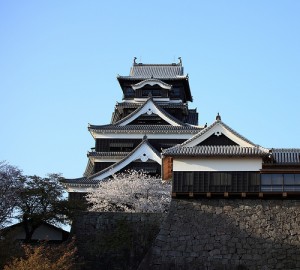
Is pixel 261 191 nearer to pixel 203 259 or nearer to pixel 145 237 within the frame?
pixel 203 259

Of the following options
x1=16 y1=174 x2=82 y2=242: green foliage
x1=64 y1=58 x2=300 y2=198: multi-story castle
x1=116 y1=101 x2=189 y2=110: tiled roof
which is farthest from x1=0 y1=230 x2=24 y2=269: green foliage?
x1=116 y1=101 x2=189 y2=110: tiled roof

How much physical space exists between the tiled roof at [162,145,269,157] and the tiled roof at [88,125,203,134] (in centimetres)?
1004

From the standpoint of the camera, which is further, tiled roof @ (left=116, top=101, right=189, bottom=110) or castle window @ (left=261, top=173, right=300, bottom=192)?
tiled roof @ (left=116, top=101, right=189, bottom=110)

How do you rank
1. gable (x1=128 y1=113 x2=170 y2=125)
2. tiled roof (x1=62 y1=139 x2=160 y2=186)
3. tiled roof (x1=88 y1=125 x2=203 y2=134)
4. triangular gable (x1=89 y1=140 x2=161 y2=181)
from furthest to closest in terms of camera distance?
gable (x1=128 y1=113 x2=170 y2=125) → tiled roof (x1=88 y1=125 x2=203 y2=134) → triangular gable (x1=89 y1=140 x2=161 y2=181) → tiled roof (x1=62 y1=139 x2=160 y2=186)

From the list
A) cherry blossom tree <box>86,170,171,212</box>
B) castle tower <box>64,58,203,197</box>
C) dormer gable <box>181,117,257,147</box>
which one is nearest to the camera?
dormer gable <box>181,117,257,147</box>

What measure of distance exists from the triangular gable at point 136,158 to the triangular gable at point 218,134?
7541mm

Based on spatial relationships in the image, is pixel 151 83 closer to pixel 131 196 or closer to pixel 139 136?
pixel 139 136

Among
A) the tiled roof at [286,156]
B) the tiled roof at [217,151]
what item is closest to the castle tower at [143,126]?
the tiled roof at [217,151]

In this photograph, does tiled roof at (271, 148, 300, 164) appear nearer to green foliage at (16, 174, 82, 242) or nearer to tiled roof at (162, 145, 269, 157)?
tiled roof at (162, 145, 269, 157)

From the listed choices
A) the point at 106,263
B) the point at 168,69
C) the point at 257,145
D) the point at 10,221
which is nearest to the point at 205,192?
the point at 257,145

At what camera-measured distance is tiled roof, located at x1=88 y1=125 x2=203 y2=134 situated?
1443 inches

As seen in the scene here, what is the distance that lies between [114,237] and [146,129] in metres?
11.0

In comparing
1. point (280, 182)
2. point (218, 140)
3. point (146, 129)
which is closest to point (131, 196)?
point (218, 140)

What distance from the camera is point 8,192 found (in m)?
27.8
